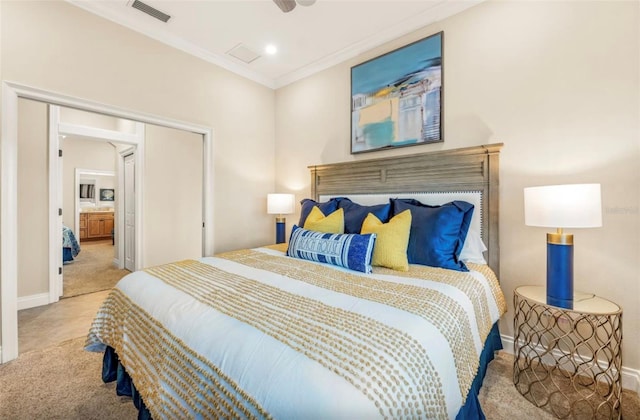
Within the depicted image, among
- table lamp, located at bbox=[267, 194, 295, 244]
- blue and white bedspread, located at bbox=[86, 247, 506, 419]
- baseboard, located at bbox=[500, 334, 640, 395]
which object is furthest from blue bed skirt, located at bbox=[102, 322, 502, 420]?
table lamp, located at bbox=[267, 194, 295, 244]

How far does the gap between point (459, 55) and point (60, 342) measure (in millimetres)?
4092

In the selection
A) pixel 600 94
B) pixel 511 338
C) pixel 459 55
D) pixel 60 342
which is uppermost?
pixel 459 55

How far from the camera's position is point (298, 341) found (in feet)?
2.85

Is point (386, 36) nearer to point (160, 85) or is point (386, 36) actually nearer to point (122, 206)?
point (160, 85)

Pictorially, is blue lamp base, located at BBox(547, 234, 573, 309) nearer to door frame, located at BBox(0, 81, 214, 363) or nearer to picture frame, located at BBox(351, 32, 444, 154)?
picture frame, located at BBox(351, 32, 444, 154)

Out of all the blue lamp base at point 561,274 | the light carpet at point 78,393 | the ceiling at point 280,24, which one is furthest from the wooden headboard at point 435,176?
the ceiling at point 280,24

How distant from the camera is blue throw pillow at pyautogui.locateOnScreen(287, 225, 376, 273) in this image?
71.1 inches

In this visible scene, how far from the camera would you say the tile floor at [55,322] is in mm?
2279

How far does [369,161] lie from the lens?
109 inches

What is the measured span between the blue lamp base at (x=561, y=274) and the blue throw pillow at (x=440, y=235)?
1.48 feet

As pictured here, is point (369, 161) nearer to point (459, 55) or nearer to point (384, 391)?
point (459, 55)

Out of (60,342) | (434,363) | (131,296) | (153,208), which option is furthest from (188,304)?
(153,208)

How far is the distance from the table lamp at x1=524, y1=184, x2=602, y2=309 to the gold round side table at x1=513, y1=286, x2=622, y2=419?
9 cm

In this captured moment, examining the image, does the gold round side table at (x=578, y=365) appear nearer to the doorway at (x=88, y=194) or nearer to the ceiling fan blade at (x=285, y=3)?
the ceiling fan blade at (x=285, y=3)
